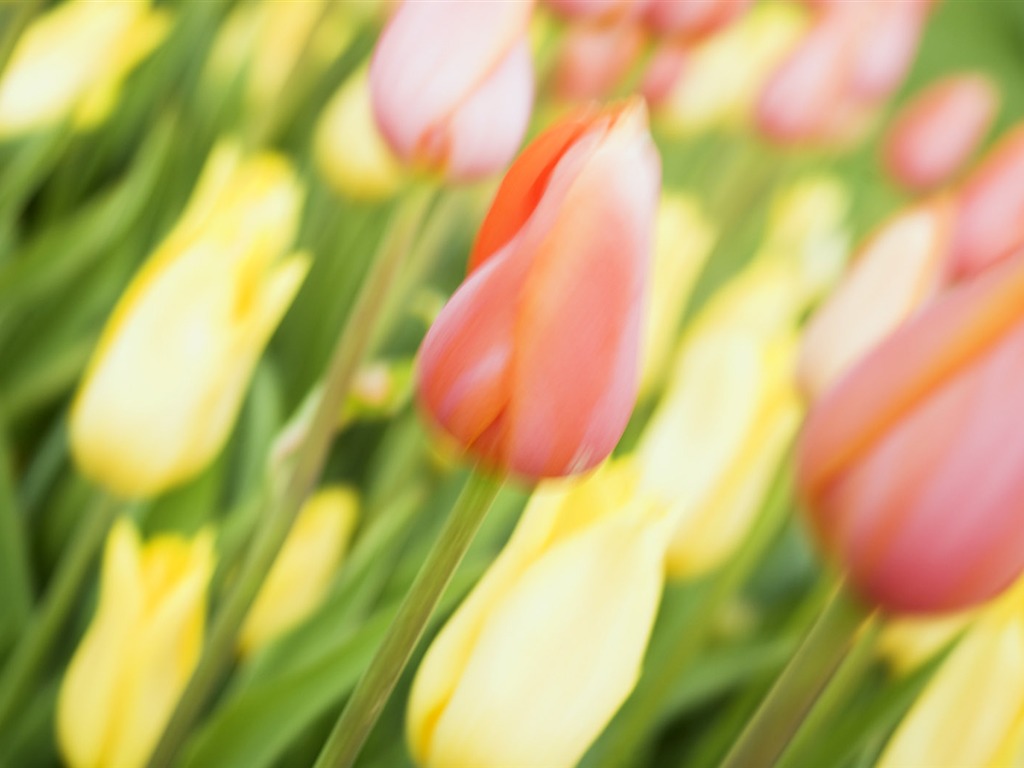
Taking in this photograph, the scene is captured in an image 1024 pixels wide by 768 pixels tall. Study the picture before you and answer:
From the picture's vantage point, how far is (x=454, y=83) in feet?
1.04

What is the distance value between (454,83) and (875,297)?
0.67ft

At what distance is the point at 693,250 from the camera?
694mm

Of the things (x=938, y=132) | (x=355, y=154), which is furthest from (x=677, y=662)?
(x=938, y=132)

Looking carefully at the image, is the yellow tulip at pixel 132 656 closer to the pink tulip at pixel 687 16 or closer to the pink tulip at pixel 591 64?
the pink tulip at pixel 687 16

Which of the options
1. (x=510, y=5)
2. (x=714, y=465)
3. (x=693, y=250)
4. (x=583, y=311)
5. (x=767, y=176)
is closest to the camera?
(x=583, y=311)

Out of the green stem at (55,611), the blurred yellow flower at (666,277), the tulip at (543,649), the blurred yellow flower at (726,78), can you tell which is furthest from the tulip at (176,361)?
the blurred yellow flower at (726,78)

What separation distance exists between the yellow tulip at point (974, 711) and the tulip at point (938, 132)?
1.92ft

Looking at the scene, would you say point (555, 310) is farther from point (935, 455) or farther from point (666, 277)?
point (666, 277)

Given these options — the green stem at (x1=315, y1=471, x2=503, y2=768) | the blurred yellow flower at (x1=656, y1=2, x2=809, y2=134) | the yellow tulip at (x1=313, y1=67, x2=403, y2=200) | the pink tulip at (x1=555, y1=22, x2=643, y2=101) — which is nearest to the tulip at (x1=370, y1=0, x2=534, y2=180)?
the green stem at (x1=315, y1=471, x2=503, y2=768)

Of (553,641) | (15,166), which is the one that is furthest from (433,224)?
(15,166)

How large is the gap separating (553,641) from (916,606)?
0.09 metres

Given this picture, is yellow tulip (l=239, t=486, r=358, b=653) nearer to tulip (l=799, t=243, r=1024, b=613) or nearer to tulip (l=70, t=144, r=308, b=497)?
tulip (l=70, t=144, r=308, b=497)

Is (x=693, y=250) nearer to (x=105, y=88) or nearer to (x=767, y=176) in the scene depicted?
(x=767, y=176)

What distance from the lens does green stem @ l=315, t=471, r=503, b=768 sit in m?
0.22
